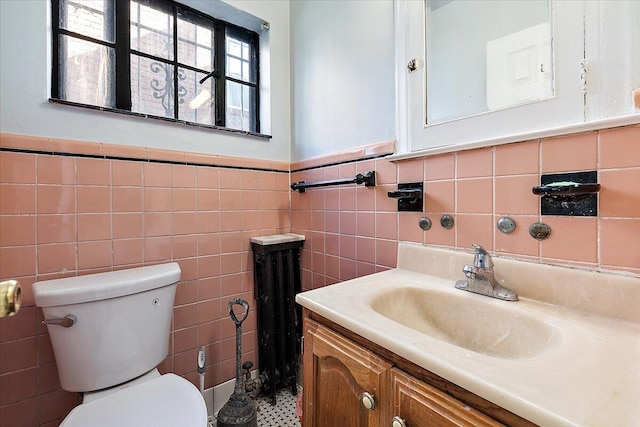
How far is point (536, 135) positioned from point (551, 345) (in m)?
0.51

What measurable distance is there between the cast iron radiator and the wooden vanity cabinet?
660 mm

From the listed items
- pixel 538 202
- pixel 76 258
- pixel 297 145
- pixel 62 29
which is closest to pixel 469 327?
pixel 538 202

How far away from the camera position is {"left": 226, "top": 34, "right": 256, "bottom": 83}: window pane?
1.57 meters

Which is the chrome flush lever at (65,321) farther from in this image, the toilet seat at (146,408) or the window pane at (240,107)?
the window pane at (240,107)

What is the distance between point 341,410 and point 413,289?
0.39 meters

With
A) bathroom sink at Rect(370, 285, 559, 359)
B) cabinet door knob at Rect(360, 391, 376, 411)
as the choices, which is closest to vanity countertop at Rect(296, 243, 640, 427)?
bathroom sink at Rect(370, 285, 559, 359)

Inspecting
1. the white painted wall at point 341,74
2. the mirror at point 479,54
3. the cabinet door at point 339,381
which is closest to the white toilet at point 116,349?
the cabinet door at point 339,381

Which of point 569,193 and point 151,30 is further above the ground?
point 151,30

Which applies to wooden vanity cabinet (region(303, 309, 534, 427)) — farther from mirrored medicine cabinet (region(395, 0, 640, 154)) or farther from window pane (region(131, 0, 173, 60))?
window pane (region(131, 0, 173, 60))

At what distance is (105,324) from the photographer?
957 millimetres

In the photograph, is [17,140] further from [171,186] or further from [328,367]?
[328,367]

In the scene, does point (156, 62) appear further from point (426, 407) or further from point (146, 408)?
point (426, 407)

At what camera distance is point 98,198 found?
1107 millimetres

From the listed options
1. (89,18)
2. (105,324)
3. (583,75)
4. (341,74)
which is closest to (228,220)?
(105,324)
